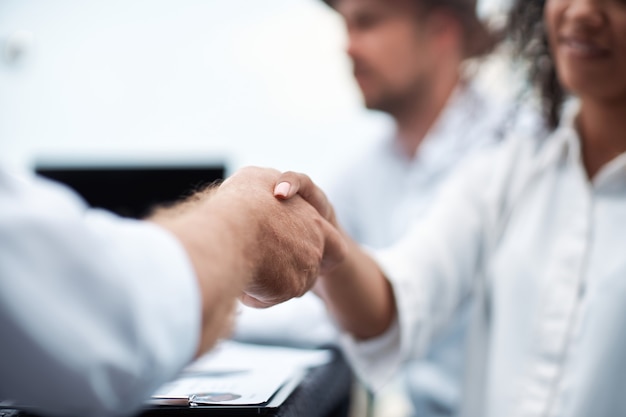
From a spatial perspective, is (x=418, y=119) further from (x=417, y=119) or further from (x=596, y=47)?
(x=596, y=47)

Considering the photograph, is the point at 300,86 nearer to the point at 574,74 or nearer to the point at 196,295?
the point at 574,74

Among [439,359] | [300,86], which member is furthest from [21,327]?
[300,86]

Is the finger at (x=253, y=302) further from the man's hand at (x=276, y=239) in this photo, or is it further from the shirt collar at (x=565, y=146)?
the shirt collar at (x=565, y=146)

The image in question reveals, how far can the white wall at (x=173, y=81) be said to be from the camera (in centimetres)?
165

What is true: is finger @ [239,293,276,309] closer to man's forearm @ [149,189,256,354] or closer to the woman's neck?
man's forearm @ [149,189,256,354]

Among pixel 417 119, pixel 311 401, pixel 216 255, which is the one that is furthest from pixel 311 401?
pixel 417 119

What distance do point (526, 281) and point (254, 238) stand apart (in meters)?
0.46

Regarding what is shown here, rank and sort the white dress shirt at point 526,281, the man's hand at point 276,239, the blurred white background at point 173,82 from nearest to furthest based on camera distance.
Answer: the man's hand at point 276,239 → the white dress shirt at point 526,281 → the blurred white background at point 173,82

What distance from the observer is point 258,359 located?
23.5 inches

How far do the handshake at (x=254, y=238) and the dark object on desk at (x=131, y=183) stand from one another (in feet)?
2.06

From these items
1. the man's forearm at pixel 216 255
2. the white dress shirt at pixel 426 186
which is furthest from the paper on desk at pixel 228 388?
the white dress shirt at pixel 426 186

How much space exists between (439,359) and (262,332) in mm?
412

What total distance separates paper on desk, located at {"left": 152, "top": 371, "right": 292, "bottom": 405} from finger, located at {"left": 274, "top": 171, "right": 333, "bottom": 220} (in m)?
0.14

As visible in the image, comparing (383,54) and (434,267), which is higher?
(383,54)
